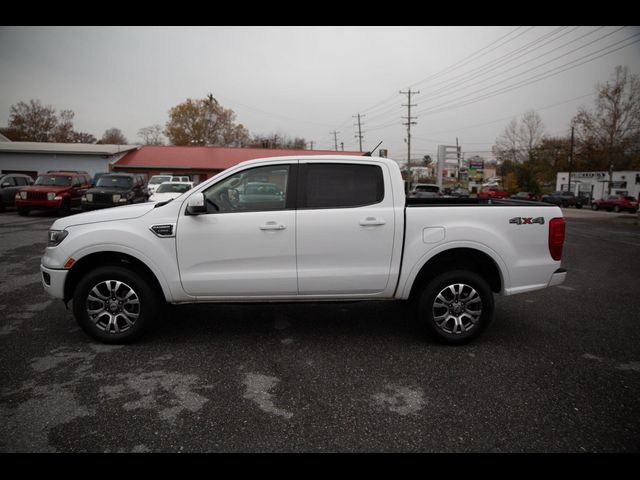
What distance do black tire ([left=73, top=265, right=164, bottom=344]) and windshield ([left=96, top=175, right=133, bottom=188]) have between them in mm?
14294

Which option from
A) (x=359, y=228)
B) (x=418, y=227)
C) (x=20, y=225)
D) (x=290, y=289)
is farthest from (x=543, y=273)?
(x=20, y=225)

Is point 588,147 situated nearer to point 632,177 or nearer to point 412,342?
point 632,177

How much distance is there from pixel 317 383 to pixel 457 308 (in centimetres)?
171

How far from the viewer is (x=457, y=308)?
409cm

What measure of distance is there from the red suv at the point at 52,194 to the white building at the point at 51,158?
20.5 metres

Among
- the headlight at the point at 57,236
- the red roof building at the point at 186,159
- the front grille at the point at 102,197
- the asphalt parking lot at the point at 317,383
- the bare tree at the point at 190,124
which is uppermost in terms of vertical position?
the bare tree at the point at 190,124

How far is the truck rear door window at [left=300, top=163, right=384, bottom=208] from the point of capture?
4070mm

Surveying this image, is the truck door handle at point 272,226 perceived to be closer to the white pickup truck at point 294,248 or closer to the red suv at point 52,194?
the white pickup truck at point 294,248

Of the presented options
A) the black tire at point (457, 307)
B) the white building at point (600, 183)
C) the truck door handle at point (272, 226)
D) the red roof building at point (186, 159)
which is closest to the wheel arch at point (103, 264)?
the truck door handle at point (272, 226)

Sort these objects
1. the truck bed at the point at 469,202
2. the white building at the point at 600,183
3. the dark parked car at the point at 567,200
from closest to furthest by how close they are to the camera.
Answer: the truck bed at the point at 469,202 → the dark parked car at the point at 567,200 → the white building at the point at 600,183

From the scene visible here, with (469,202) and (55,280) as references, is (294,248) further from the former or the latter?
(55,280)

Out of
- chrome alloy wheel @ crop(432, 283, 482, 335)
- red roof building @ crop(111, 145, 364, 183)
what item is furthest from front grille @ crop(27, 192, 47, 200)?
red roof building @ crop(111, 145, 364, 183)

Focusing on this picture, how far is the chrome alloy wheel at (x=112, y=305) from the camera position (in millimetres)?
3984
